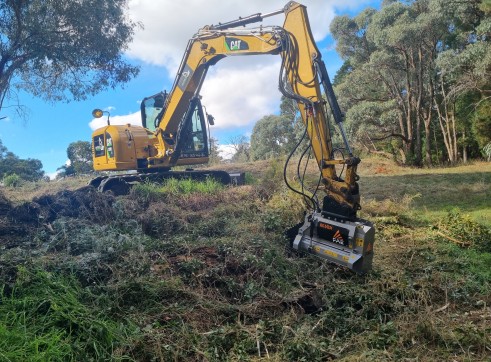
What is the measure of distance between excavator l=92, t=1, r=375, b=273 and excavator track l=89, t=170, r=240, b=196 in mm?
23

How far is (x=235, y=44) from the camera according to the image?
6.66 metres

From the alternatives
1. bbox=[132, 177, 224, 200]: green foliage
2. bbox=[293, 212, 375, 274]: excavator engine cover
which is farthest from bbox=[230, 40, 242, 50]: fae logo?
bbox=[293, 212, 375, 274]: excavator engine cover

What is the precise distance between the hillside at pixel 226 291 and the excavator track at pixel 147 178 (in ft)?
8.68

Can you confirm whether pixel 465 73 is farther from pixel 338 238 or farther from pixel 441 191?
pixel 338 238

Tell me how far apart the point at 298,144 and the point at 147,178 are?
481 centimetres

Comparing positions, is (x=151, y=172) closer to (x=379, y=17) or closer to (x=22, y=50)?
(x=22, y=50)

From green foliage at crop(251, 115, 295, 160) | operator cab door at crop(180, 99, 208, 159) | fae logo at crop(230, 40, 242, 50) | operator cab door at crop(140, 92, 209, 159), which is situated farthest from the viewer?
green foliage at crop(251, 115, 295, 160)

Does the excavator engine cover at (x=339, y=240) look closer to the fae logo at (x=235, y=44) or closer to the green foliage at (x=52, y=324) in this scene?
the green foliage at (x=52, y=324)

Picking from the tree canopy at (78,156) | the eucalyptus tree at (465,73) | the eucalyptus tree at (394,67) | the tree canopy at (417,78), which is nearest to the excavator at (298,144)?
the eucalyptus tree at (465,73)

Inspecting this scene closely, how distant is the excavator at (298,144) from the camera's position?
405 cm

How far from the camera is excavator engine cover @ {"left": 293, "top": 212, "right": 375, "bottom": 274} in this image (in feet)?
12.2

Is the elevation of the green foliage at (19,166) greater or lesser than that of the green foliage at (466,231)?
greater

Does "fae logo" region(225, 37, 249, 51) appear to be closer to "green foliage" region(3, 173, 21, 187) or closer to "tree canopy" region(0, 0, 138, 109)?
"tree canopy" region(0, 0, 138, 109)

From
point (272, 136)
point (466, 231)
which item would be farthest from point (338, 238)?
point (272, 136)
